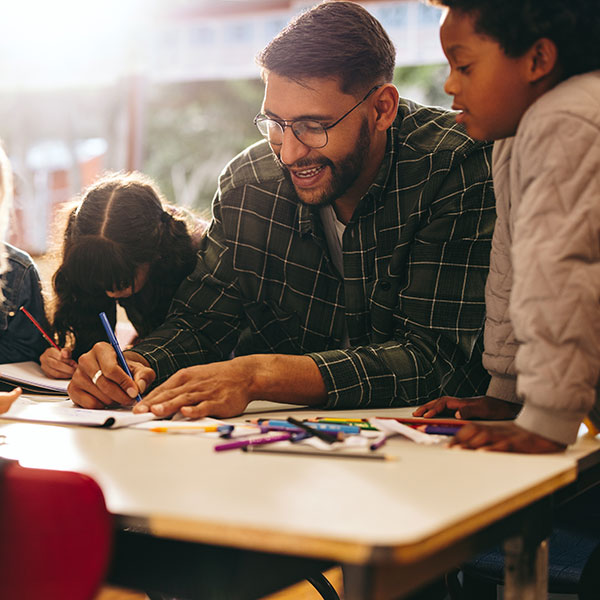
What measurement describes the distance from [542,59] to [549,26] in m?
0.04

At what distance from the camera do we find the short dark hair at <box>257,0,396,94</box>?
160 centimetres

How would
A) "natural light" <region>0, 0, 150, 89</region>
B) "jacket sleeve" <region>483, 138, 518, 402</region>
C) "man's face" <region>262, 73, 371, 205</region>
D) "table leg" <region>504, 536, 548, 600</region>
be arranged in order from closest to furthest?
"table leg" <region>504, 536, 548, 600</region> < "jacket sleeve" <region>483, 138, 518, 402</region> < "man's face" <region>262, 73, 371, 205</region> < "natural light" <region>0, 0, 150, 89</region>

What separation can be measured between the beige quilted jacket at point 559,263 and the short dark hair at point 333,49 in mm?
696

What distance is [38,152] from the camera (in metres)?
5.09

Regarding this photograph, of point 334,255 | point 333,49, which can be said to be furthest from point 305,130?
point 334,255

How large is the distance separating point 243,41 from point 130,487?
4339mm

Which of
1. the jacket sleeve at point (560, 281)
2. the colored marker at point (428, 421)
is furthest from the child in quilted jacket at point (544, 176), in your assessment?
the colored marker at point (428, 421)

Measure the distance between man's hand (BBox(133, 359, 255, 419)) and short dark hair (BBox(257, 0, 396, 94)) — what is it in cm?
66

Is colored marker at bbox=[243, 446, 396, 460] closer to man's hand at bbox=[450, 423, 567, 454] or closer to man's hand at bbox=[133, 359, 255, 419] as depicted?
man's hand at bbox=[450, 423, 567, 454]

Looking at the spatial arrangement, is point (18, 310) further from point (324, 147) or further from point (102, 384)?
point (324, 147)

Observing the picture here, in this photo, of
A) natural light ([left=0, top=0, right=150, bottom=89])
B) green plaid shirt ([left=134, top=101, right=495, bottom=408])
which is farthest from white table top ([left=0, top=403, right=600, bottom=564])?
natural light ([left=0, top=0, right=150, bottom=89])

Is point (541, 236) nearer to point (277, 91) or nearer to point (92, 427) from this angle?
point (92, 427)

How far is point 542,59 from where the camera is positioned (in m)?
1.05

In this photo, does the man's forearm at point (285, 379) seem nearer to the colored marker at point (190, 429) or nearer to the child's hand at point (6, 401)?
the colored marker at point (190, 429)
